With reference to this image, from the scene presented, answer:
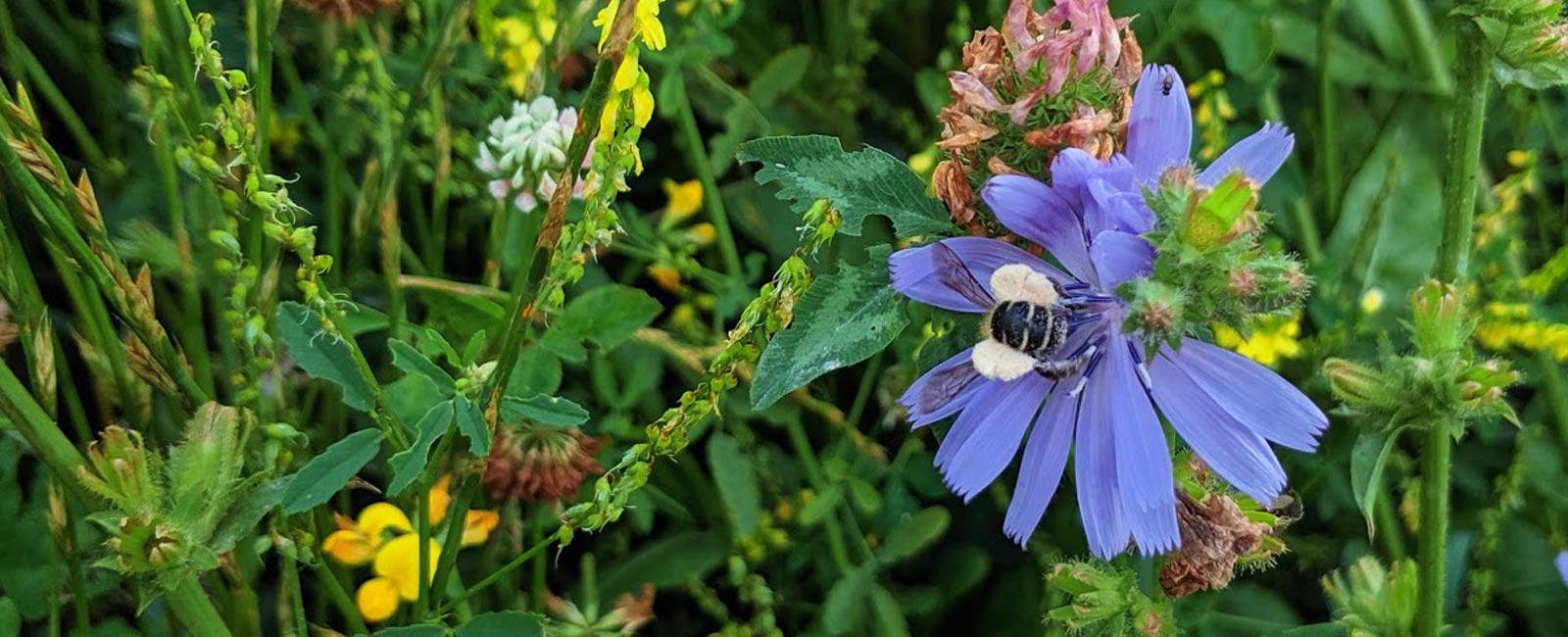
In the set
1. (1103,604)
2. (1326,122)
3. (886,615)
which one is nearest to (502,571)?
(1103,604)

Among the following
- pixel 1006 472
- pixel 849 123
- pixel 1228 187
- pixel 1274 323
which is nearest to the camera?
pixel 1228 187

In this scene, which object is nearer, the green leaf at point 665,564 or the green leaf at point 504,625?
the green leaf at point 504,625

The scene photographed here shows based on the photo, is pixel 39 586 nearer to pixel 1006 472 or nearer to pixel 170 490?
pixel 170 490

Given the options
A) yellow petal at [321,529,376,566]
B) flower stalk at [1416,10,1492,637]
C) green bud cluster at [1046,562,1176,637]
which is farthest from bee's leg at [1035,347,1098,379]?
yellow petal at [321,529,376,566]

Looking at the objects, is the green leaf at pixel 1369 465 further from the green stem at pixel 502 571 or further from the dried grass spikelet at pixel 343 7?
the dried grass spikelet at pixel 343 7

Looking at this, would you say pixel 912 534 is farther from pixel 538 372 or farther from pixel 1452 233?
pixel 1452 233

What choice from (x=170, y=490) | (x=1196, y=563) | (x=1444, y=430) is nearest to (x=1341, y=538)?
(x=1444, y=430)

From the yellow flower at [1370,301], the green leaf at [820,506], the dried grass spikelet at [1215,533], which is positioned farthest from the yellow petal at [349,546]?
the yellow flower at [1370,301]
